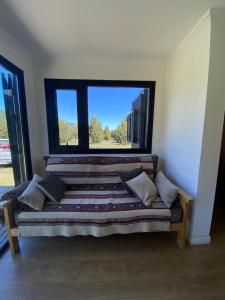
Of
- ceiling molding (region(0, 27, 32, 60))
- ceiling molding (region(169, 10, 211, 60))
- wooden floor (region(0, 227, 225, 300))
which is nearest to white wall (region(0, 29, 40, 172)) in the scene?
ceiling molding (region(0, 27, 32, 60))

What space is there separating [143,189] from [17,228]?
4.72 ft

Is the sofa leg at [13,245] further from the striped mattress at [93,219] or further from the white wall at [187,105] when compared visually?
the white wall at [187,105]

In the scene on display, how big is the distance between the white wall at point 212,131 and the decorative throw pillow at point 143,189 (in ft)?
1.64

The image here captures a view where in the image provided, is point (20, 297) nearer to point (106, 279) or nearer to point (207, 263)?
point (106, 279)

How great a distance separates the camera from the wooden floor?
141 centimetres

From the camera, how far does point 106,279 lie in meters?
1.53

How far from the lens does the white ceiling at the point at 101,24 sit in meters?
1.45

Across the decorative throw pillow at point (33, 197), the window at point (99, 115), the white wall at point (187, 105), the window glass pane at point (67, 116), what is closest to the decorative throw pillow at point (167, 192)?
the white wall at point (187, 105)

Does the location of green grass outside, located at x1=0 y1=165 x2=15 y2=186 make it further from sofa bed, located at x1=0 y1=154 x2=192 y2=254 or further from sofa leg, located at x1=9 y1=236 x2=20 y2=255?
sofa leg, located at x1=9 y1=236 x2=20 y2=255

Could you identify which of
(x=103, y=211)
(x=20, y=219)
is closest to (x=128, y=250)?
(x=103, y=211)

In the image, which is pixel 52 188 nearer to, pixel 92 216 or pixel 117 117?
pixel 92 216

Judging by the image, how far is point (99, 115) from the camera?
2.87 metres

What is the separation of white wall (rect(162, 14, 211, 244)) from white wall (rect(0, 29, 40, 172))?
6.90 feet

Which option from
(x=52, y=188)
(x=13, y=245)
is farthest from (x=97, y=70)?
(x=13, y=245)
